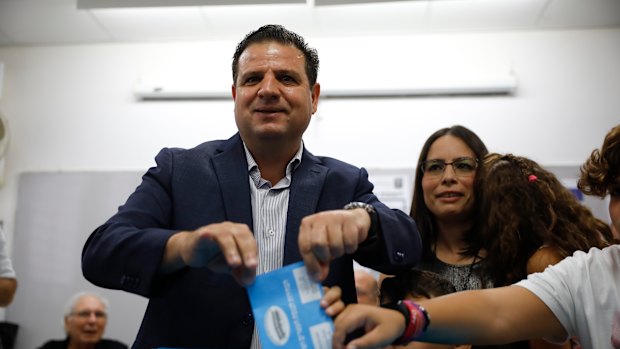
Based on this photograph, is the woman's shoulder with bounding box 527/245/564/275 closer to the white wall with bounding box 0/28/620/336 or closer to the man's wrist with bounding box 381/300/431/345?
the man's wrist with bounding box 381/300/431/345

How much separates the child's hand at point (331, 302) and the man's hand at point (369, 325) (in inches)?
0.4

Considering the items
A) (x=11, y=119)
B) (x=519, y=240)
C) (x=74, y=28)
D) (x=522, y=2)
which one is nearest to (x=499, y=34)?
(x=522, y=2)

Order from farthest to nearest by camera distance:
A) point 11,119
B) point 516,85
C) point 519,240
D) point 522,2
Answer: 1. point 11,119
2. point 516,85
3. point 522,2
4. point 519,240

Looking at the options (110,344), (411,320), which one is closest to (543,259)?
(411,320)

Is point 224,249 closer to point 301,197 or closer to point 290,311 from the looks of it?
point 290,311

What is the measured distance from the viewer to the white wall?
3.83 metres

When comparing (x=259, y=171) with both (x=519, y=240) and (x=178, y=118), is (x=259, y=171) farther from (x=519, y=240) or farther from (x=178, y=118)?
(x=178, y=118)

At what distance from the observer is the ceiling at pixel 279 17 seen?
3611 mm

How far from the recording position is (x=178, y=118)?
159 inches

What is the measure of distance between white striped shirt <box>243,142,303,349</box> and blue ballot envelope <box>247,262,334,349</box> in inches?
10.4

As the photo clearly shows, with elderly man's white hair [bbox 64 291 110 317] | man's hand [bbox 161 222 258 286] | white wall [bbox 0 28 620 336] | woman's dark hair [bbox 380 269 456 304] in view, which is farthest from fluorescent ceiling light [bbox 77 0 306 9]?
man's hand [bbox 161 222 258 286]

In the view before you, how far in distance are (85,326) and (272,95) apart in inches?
118

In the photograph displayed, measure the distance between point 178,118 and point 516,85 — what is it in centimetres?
243

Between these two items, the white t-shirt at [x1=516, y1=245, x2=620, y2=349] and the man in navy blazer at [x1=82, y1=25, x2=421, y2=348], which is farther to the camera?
the white t-shirt at [x1=516, y1=245, x2=620, y2=349]
